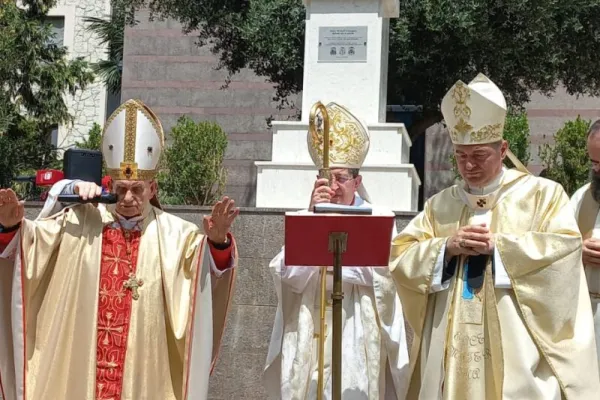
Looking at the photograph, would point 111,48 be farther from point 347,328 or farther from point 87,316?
point 347,328

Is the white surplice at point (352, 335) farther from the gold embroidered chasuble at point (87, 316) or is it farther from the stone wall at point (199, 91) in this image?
the stone wall at point (199, 91)

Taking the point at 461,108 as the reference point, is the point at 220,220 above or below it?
below

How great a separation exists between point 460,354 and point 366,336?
85cm

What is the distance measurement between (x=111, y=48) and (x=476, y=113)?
771 inches

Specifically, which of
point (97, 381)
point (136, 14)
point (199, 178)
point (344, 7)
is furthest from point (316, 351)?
point (136, 14)

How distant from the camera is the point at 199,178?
12547 mm

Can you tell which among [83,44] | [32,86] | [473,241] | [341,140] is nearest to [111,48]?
[83,44]

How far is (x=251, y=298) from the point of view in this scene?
713cm

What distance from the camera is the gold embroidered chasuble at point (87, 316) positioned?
4.96 m

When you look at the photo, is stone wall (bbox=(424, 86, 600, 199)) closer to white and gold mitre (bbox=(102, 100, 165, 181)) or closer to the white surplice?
the white surplice

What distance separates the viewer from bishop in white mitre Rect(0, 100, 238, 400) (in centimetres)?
496

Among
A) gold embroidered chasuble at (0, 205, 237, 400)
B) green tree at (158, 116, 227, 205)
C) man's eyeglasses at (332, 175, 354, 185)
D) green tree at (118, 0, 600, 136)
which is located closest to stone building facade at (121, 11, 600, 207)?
green tree at (118, 0, 600, 136)

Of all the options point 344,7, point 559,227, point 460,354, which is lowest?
point 460,354

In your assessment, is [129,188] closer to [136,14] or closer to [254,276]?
Answer: [254,276]
